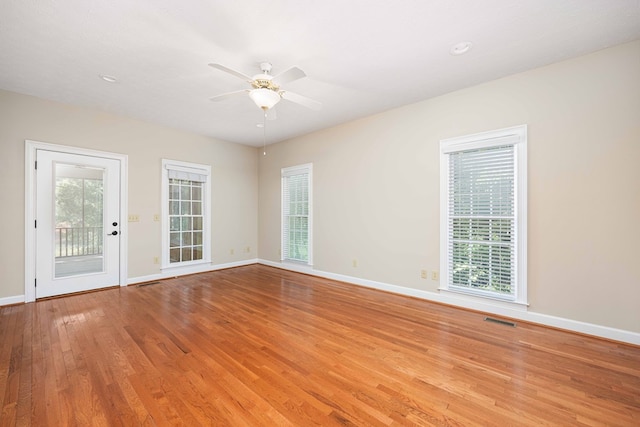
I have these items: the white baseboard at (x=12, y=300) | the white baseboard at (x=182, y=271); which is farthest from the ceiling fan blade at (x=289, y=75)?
the white baseboard at (x=12, y=300)

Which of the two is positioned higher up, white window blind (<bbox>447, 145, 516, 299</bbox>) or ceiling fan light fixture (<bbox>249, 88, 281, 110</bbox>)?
ceiling fan light fixture (<bbox>249, 88, 281, 110</bbox>)

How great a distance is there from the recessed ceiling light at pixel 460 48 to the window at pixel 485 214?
1082mm

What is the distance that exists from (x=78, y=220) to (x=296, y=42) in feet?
13.6

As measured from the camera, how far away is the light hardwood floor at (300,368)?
1.66 metres

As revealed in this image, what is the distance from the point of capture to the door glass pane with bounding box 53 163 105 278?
3945 millimetres

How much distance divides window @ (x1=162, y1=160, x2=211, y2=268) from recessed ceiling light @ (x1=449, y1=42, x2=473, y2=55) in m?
4.72

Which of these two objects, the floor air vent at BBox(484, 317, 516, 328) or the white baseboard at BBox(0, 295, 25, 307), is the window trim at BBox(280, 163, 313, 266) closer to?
the floor air vent at BBox(484, 317, 516, 328)

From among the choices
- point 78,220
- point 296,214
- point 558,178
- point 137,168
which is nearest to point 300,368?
point 558,178

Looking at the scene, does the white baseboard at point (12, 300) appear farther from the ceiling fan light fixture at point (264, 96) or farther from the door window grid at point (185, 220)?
the ceiling fan light fixture at point (264, 96)

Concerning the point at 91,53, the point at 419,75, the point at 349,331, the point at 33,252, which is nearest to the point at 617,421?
the point at 349,331

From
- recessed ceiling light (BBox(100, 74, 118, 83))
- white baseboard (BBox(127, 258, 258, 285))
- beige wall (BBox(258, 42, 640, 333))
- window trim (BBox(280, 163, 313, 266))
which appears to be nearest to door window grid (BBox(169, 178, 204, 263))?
white baseboard (BBox(127, 258, 258, 285))

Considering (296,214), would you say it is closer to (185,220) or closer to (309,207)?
(309,207)

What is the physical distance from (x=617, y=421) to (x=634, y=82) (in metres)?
2.85

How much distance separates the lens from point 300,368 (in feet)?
7.01
